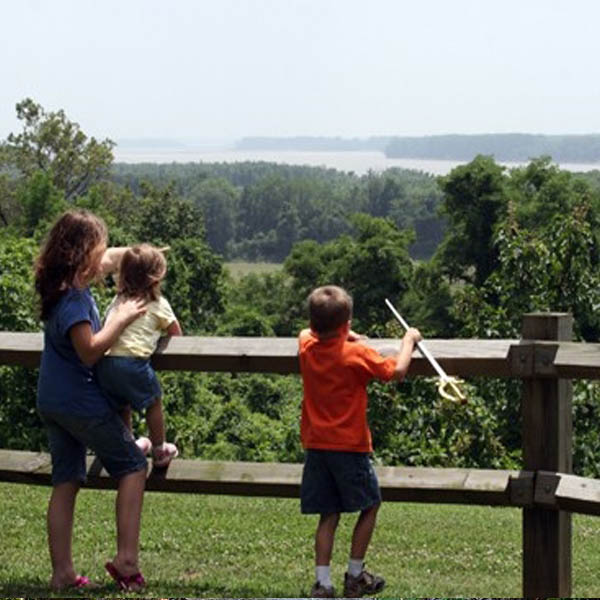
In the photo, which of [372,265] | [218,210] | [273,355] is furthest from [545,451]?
[218,210]

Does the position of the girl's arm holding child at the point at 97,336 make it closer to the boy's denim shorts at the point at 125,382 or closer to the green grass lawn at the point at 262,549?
the boy's denim shorts at the point at 125,382

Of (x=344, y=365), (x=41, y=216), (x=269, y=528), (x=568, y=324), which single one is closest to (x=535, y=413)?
(x=568, y=324)

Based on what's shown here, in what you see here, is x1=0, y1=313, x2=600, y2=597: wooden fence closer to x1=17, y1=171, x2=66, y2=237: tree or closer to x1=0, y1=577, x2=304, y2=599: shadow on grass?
x1=0, y1=577, x2=304, y2=599: shadow on grass

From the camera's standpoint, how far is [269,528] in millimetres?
8172

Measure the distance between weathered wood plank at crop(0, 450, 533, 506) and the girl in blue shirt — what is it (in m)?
0.27

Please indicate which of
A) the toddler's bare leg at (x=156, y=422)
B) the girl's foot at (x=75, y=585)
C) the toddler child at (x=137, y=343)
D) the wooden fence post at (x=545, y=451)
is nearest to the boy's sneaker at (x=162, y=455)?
the toddler's bare leg at (x=156, y=422)

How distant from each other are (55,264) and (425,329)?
200 feet

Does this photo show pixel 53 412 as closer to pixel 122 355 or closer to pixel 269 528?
pixel 122 355

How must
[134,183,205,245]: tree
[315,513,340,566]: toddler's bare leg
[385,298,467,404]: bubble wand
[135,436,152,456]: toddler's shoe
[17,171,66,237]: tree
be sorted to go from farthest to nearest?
[134,183,205,245]: tree, [17,171,66,237]: tree, [135,436,152,456]: toddler's shoe, [315,513,340,566]: toddler's bare leg, [385,298,467,404]: bubble wand

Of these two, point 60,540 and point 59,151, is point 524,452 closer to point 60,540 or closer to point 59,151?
point 60,540

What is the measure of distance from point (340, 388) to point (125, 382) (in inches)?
36.0

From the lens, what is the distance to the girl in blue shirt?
545 cm

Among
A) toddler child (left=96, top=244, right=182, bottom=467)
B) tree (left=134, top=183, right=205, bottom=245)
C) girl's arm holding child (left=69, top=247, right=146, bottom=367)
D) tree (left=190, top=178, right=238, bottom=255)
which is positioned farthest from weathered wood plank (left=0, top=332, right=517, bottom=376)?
tree (left=190, top=178, right=238, bottom=255)

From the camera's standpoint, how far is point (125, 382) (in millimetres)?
5531
